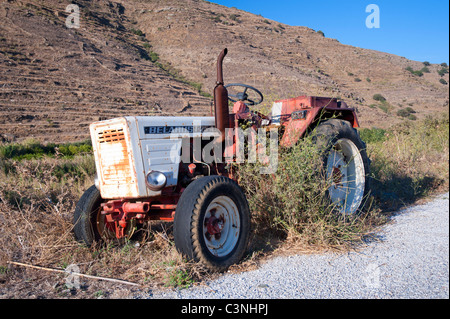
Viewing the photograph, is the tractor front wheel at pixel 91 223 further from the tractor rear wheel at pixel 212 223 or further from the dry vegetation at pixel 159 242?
the tractor rear wheel at pixel 212 223

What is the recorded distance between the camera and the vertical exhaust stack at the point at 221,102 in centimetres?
360

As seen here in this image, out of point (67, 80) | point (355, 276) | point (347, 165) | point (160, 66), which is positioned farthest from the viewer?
point (160, 66)

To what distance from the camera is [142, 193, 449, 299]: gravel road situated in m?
2.61

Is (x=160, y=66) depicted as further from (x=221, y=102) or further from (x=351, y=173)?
(x=221, y=102)

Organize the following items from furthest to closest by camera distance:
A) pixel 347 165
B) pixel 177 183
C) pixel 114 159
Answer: pixel 347 165, pixel 177 183, pixel 114 159

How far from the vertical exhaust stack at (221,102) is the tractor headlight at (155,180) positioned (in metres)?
0.87

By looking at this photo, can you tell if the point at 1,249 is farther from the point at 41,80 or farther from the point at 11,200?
the point at 41,80

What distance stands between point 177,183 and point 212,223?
63 cm

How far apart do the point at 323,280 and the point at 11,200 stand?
204 inches

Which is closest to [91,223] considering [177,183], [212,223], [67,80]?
[177,183]

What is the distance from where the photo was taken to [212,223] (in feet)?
10.7

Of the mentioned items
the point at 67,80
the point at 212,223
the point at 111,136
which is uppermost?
the point at 67,80

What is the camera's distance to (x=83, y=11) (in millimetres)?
41281
